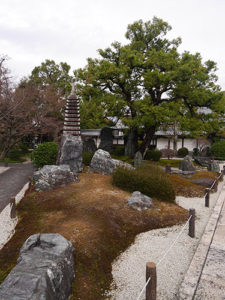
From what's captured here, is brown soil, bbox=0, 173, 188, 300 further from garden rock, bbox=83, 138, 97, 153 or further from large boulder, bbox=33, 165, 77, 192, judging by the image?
garden rock, bbox=83, 138, 97, 153

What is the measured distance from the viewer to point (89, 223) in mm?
6754

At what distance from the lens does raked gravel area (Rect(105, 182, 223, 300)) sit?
14.5ft

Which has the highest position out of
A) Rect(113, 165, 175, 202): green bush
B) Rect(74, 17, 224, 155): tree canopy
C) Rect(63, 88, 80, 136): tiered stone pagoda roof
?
Rect(74, 17, 224, 155): tree canopy

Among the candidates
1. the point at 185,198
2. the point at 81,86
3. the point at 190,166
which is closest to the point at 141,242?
the point at 185,198

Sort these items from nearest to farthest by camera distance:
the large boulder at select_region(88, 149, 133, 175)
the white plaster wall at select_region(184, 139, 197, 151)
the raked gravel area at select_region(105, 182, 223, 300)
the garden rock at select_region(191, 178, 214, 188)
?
the raked gravel area at select_region(105, 182, 223, 300) → the large boulder at select_region(88, 149, 133, 175) → the garden rock at select_region(191, 178, 214, 188) → the white plaster wall at select_region(184, 139, 197, 151)

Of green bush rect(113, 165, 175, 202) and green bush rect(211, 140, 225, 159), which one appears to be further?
green bush rect(211, 140, 225, 159)

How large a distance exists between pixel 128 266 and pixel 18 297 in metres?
2.80

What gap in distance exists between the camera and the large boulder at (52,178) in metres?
9.89

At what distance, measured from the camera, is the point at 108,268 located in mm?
5117

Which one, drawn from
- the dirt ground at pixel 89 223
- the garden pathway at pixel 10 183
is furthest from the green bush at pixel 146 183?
the garden pathway at pixel 10 183

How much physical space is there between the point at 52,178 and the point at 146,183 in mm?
4443

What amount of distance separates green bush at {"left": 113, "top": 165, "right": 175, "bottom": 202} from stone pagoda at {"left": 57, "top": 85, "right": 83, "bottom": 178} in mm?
3298

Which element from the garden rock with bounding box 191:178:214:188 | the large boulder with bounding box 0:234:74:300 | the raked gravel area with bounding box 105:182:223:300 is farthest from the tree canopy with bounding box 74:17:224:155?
the large boulder with bounding box 0:234:74:300

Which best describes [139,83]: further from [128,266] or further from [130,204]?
[128,266]
